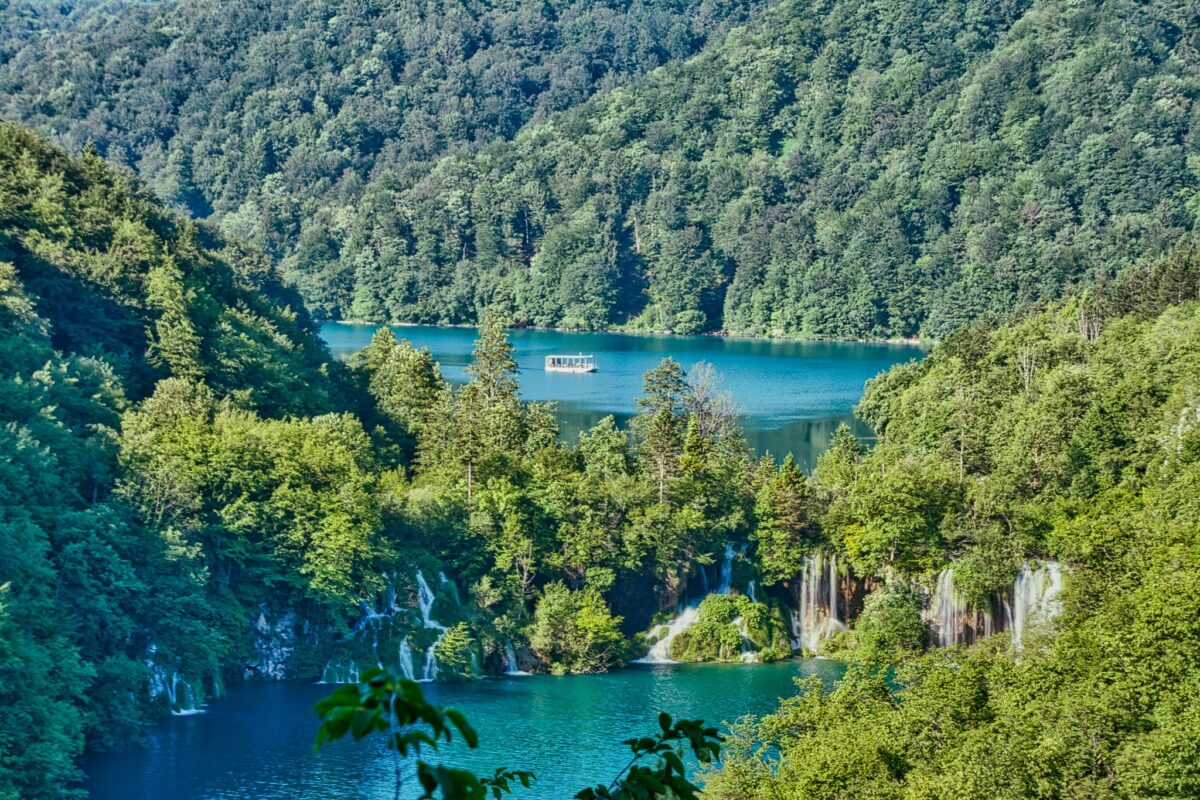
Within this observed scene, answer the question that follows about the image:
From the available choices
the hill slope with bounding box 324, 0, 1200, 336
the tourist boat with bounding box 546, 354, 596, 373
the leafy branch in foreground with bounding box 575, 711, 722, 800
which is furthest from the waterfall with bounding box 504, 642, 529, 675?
the hill slope with bounding box 324, 0, 1200, 336

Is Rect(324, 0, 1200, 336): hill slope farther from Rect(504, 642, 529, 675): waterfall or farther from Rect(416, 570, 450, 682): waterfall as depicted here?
Rect(416, 570, 450, 682): waterfall

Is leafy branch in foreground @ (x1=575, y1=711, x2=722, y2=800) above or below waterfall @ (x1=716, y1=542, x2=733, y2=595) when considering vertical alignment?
above

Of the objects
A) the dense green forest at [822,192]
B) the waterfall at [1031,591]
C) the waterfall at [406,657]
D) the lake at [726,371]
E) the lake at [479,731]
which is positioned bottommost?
the lake at [479,731]

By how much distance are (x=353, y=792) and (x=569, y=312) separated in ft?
435

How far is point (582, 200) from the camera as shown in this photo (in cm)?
18150

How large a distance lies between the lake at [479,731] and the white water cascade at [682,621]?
107cm

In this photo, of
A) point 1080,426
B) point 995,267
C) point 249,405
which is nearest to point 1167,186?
point 995,267

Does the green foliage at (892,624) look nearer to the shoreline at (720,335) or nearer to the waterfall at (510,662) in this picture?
the waterfall at (510,662)

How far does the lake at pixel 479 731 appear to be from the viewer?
38344 millimetres

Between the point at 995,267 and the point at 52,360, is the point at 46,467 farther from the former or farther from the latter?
the point at 995,267

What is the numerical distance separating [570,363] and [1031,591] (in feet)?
250

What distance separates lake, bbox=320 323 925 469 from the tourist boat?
35.3 inches

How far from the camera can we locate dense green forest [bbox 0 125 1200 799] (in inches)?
1309

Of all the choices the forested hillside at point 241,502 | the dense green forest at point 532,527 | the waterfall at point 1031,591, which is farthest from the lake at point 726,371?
the waterfall at point 1031,591
